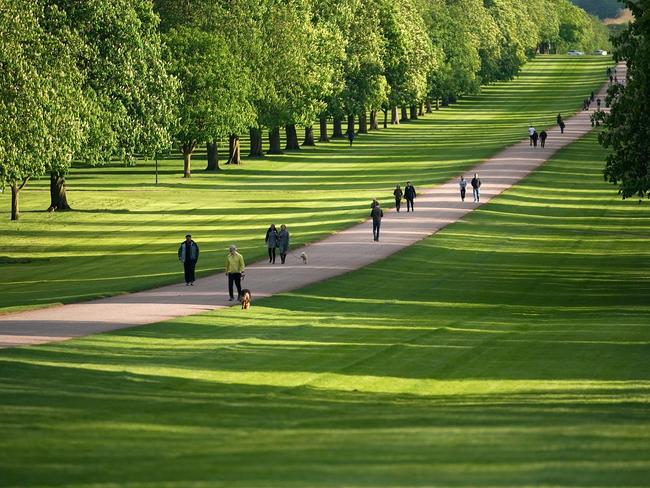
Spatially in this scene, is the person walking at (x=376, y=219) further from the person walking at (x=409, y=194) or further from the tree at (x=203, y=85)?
the tree at (x=203, y=85)

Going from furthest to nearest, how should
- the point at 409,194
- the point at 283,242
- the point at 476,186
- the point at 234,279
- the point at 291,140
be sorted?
the point at 291,140
the point at 476,186
the point at 409,194
the point at 283,242
the point at 234,279

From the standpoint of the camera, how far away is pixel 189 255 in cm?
4700

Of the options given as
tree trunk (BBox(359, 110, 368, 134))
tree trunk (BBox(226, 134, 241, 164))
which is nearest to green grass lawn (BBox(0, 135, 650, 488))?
tree trunk (BBox(226, 134, 241, 164))

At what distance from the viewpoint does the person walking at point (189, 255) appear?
153 feet

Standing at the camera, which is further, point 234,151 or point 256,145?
point 256,145

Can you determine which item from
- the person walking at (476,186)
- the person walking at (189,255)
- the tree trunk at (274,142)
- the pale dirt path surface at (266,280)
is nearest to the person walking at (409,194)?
the pale dirt path surface at (266,280)

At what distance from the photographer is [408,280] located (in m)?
51.1

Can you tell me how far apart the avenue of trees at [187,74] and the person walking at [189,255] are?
16530 mm

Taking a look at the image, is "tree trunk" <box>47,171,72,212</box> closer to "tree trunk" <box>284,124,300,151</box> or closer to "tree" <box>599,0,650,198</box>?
"tree" <box>599,0,650,198</box>

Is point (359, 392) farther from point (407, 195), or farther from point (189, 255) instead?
point (407, 195)

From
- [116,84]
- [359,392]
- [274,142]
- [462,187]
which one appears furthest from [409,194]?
[359,392]

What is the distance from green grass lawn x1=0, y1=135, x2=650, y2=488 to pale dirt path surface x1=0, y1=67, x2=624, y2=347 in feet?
4.73

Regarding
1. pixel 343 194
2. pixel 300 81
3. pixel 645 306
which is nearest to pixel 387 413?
pixel 645 306

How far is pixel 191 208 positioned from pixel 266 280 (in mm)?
34409
